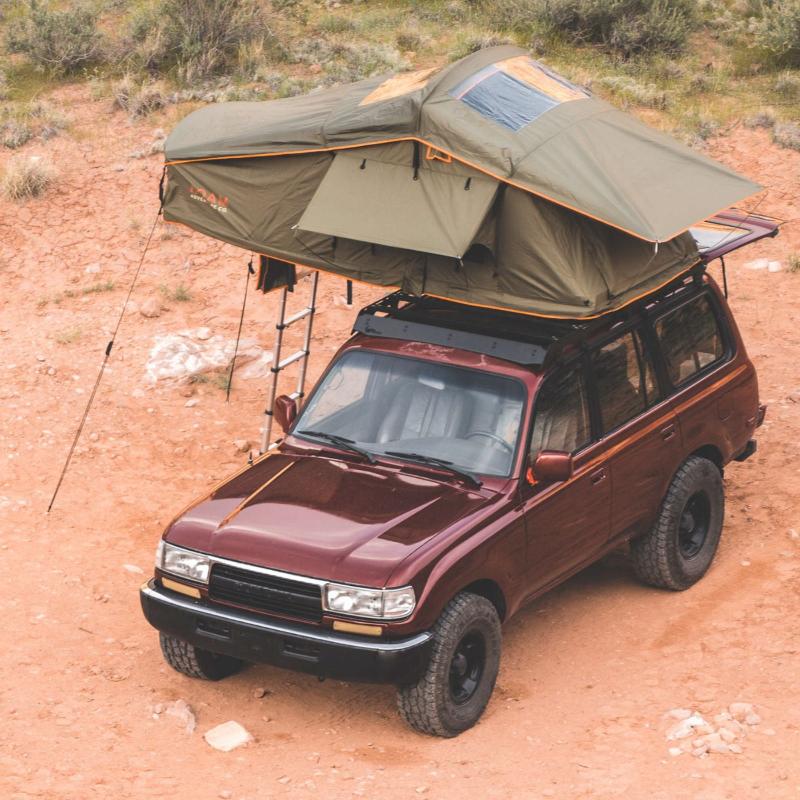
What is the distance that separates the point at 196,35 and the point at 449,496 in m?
10.8

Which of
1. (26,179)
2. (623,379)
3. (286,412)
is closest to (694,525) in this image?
(623,379)

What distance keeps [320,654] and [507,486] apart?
1400 mm

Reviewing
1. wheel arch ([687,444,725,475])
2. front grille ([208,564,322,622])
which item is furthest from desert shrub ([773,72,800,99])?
front grille ([208,564,322,622])

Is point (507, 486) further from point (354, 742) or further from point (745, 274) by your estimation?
point (745, 274)

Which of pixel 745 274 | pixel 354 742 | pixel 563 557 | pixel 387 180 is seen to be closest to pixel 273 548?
pixel 354 742

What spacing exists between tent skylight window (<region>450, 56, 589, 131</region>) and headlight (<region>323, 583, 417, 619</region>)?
2.98m

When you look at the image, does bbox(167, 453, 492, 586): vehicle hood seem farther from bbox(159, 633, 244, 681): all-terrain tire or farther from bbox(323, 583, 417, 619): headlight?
bbox(159, 633, 244, 681): all-terrain tire

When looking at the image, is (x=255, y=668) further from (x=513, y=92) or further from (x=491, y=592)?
(x=513, y=92)

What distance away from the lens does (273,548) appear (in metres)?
6.24

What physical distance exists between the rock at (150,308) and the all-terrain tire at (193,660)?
5583mm

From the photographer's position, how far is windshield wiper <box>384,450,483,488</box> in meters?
6.78

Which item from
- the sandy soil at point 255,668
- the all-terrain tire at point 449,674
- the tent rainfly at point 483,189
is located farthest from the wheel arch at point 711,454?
the all-terrain tire at point 449,674

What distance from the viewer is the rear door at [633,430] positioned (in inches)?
296

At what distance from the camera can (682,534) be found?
27.3 feet
